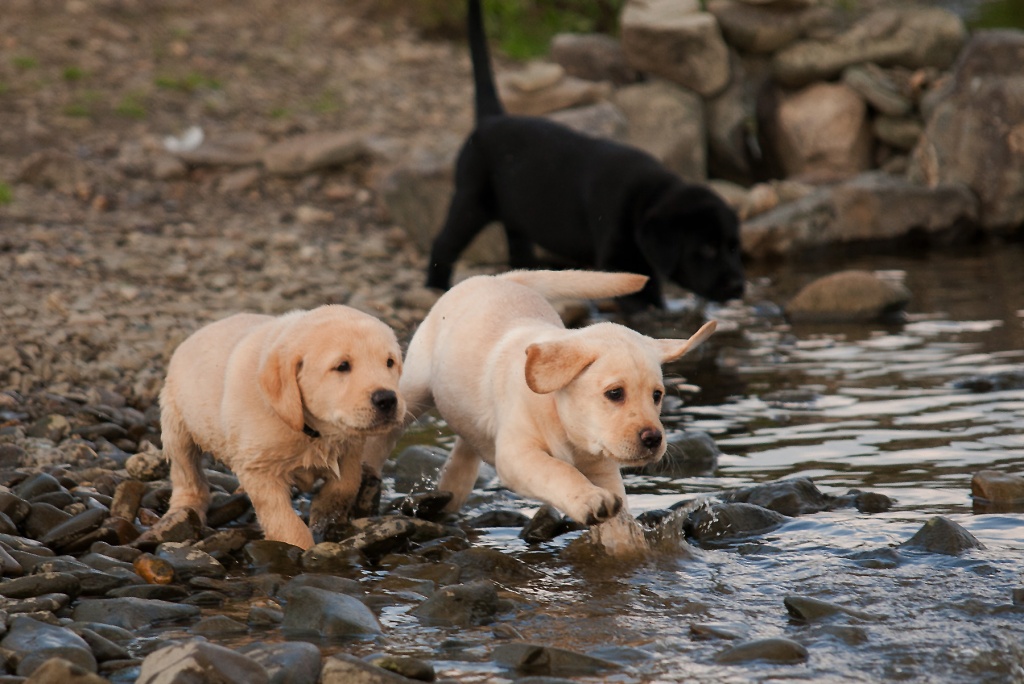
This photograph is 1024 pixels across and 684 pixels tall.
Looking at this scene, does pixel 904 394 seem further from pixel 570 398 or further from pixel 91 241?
pixel 91 241

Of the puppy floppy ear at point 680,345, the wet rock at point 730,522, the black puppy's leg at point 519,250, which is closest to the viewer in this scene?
the puppy floppy ear at point 680,345

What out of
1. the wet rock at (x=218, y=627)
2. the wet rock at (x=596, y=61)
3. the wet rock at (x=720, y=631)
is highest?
the wet rock at (x=596, y=61)

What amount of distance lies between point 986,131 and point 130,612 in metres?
9.27

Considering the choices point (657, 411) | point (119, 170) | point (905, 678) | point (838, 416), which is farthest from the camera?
point (119, 170)

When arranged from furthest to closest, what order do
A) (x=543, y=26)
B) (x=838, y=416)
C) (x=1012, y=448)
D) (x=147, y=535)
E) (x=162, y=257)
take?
1. (x=543, y=26)
2. (x=162, y=257)
3. (x=838, y=416)
4. (x=1012, y=448)
5. (x=147, y=535)

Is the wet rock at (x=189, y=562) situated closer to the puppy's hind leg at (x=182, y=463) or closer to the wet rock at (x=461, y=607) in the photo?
the puppy's hind leg at (x=182, y=463)

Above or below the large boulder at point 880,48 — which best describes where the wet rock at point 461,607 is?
below

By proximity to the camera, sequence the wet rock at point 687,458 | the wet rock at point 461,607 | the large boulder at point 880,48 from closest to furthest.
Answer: the wet rock at point 461,607 → the wet rock at point 687,458 → the large boulder at point 880,48

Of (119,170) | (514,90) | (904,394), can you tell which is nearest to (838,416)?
(904,394)

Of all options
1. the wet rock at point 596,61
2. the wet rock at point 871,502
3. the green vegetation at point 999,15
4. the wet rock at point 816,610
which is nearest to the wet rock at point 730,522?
the wet rock at point 871,502

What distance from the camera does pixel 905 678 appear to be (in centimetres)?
341

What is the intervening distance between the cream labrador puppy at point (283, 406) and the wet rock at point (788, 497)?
4.94 ft

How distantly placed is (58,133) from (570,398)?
30.5 ft

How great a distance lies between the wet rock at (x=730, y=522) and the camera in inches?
190
